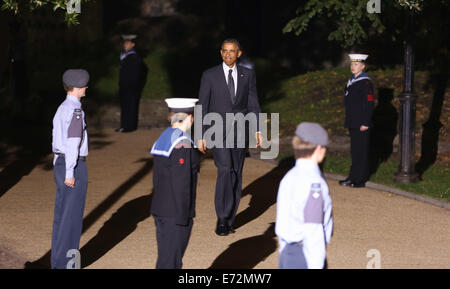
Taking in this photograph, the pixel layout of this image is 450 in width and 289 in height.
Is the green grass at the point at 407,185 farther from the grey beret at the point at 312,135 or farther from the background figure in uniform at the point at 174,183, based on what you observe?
the grey beret at the point at 312,135

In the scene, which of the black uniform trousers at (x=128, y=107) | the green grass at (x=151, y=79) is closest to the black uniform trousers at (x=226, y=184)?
the black uniform trousers at (x=128, y=107)

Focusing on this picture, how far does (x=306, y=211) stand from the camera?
4.96 meters

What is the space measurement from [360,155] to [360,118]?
1.83 feet

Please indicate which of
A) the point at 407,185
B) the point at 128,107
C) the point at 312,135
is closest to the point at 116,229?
the point at 312,135

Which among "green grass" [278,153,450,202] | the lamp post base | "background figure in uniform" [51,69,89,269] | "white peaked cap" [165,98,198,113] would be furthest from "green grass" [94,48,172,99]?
"white peaked cap" [165,98,198,113]

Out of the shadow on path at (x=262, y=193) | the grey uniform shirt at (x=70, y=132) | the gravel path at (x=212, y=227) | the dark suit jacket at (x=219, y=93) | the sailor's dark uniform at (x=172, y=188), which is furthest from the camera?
the shadow on path at (x=262, y=193)

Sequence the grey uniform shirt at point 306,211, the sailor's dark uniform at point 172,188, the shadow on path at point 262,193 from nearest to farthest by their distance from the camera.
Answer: the grey uniform shirt at point 306,211 < the sailor's dark uniform at point 172,188 < the shadow on path at point 262,193

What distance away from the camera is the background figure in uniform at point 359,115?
11.5 m

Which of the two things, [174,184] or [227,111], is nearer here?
[174,184]

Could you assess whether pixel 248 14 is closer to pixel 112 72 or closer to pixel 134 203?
pixel 112 72

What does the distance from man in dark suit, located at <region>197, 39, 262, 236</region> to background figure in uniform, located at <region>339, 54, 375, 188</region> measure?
301 cm

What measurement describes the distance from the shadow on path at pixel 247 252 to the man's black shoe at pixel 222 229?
306 mm

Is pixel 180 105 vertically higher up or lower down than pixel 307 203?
higher up

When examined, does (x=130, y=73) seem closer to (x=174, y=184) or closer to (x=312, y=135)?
(x=174, y=184)
